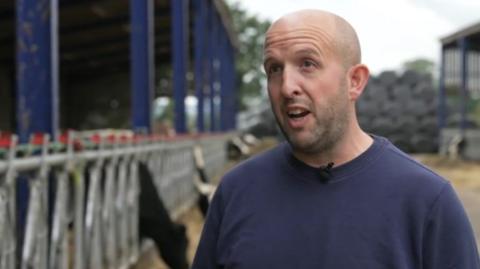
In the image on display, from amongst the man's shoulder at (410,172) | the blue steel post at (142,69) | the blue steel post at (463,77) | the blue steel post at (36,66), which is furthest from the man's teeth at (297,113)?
the blue steel post at (463,77)

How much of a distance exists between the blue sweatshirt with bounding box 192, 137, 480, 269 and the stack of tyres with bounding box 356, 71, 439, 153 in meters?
30.1

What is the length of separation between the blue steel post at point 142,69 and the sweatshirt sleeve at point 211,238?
8.79m

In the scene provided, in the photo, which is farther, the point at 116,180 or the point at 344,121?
the point at 116,180

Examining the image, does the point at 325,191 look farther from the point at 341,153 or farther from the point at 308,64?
the point at 308,64

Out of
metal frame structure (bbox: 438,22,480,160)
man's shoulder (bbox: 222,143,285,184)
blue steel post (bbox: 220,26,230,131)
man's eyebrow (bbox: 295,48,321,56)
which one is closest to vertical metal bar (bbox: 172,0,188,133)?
man's shoulder (bbox: 222,143,285,184)

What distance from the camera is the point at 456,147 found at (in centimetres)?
2697

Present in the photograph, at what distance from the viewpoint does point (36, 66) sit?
579cm

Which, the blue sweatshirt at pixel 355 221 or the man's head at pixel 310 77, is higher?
the man's head at pixel 310 77

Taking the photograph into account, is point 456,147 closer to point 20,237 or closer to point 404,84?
point 404,84

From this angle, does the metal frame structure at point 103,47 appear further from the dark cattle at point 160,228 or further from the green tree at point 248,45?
the green tree at point 248,45

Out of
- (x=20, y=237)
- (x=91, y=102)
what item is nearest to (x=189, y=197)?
(x=20, y=237)

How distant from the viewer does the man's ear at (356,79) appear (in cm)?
197

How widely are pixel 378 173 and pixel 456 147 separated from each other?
26113mm

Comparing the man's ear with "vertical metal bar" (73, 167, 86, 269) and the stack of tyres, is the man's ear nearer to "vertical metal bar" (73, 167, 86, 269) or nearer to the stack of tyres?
"vertical metal bar" (73, 167, 86, 269)
